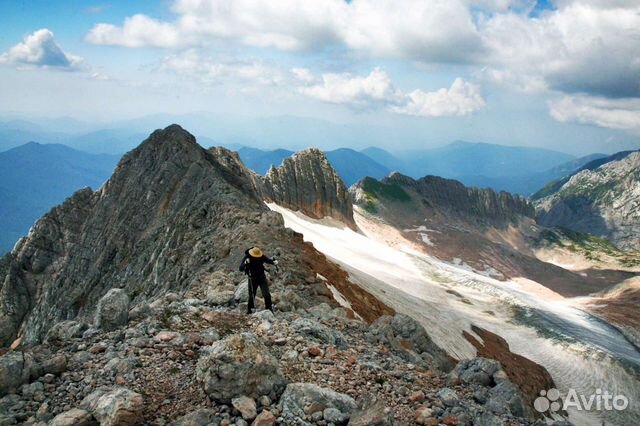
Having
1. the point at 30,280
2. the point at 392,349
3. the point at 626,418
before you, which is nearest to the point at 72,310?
the point at 30,280

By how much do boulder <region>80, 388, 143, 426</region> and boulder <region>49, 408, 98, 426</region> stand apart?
0.46 feet

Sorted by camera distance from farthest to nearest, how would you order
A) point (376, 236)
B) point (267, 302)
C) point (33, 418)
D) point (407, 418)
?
1. point (376, 236)
2. point (267, 302)
3. point (407, 418)
4. point (33, 418)

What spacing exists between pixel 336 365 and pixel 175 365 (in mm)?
4714

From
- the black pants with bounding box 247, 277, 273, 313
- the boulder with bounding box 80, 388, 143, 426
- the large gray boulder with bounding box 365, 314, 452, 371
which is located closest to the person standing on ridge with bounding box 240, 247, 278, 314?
the black pants with bounding box 247, 277, 273, 313

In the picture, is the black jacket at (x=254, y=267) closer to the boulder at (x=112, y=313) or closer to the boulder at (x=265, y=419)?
the boulder at (x=112, y=313)

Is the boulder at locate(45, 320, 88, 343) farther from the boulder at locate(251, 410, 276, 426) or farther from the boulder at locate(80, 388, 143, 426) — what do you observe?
the boulder at locate(251, 410, 276, 426)

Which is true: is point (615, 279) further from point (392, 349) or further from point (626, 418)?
point (392, 349)

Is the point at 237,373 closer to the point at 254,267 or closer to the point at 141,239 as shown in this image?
the point at 254,267

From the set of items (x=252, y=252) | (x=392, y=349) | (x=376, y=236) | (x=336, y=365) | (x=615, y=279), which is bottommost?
(x=615, y=279)

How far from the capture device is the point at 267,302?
19656mm

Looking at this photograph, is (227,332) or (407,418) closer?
(407,418)

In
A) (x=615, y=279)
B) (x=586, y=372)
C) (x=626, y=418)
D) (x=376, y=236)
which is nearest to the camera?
(x=626, y=418)

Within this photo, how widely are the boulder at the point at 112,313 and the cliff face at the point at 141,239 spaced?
40.2ft

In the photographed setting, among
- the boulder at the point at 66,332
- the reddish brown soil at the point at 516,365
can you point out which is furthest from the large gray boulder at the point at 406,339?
the reddish brown soil at the point at 516,365
